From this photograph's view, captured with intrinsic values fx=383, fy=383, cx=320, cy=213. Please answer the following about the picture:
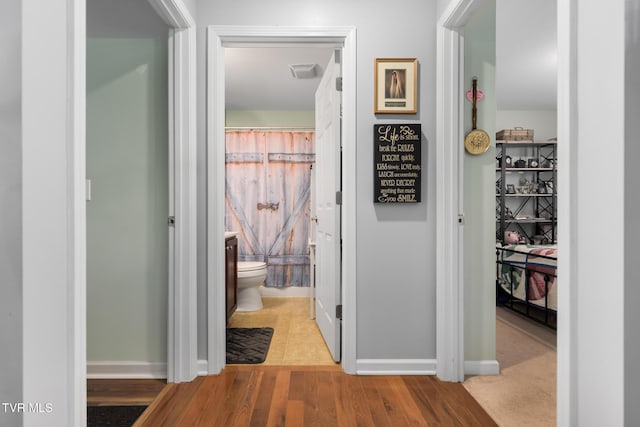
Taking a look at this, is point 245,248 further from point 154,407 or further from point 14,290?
point 14,290

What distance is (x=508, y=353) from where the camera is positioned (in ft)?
8.87

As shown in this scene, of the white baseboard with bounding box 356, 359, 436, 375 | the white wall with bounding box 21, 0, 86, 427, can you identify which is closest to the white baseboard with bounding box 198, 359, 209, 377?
the white baseboard with bounding box 356, 359, 436, 375

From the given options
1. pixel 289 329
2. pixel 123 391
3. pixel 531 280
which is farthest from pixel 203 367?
pixel 531 280

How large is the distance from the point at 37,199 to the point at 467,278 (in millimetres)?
2161

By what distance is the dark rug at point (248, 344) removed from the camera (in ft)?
8.42

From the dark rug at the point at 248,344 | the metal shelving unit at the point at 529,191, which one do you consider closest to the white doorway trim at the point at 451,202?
the dark rug at the point at 248,344

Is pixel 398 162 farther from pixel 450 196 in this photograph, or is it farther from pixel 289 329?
pixel 289 329

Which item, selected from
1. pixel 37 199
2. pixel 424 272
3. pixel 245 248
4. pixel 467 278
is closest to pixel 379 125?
pixel 424 272

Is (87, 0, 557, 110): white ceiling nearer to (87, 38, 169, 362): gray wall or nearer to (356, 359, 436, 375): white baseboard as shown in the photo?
(87, 38, 169, 362): gray wall

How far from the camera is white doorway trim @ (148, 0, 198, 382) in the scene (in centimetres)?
218

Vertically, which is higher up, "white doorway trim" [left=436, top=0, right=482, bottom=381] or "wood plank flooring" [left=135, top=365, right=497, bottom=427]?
"white doorway trim" [left=436, top=0, right=482, bottom=381]

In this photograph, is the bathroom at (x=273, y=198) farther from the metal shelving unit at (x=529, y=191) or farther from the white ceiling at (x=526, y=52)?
the metal shelving unit at (x=529, y=191)

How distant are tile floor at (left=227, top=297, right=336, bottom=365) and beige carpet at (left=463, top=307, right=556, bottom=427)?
95 cm

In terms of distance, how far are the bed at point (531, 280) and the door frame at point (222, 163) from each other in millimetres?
1991
